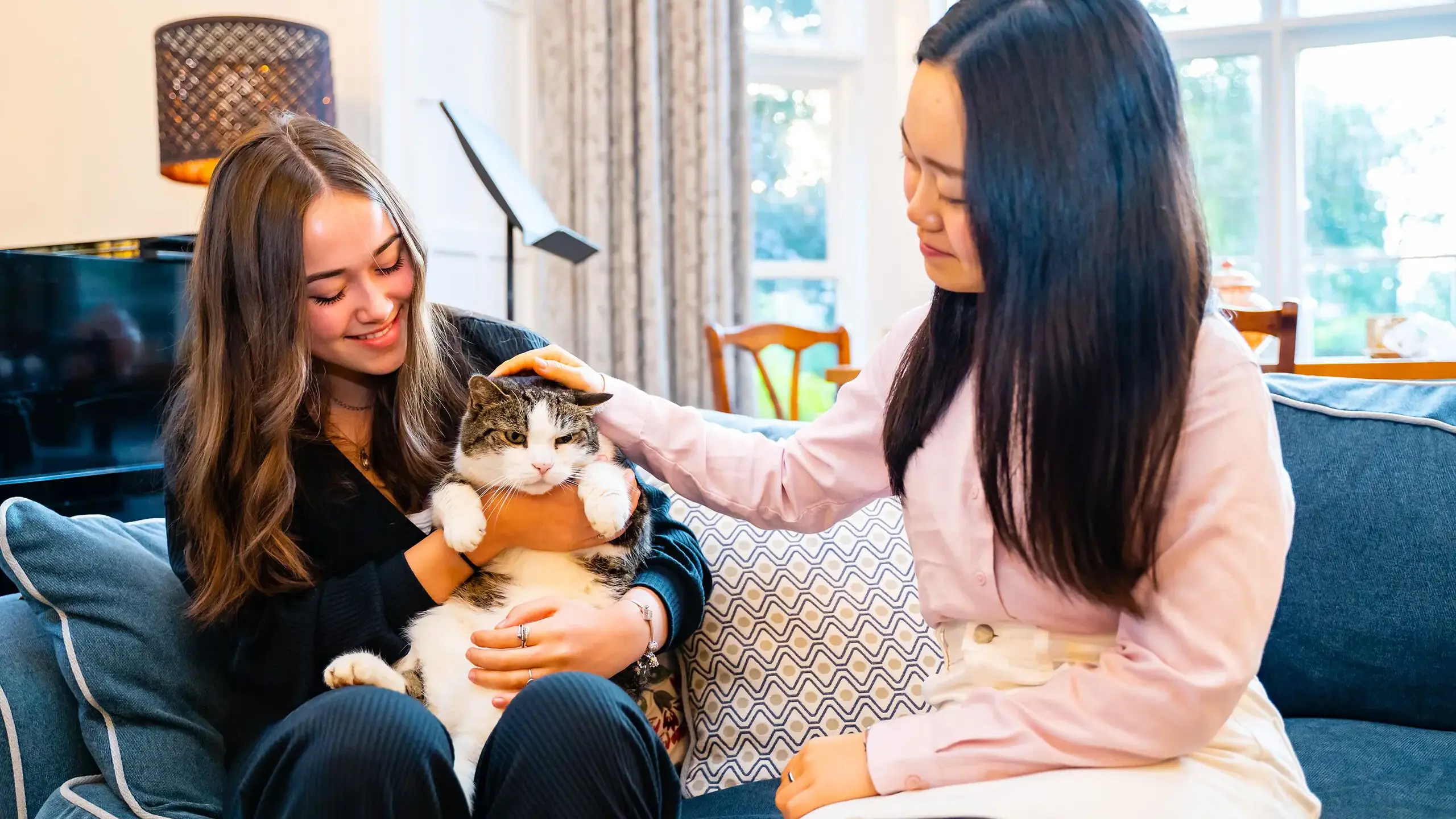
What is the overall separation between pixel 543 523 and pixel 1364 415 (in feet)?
3.69

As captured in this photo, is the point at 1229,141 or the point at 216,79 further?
the point at 1229,141

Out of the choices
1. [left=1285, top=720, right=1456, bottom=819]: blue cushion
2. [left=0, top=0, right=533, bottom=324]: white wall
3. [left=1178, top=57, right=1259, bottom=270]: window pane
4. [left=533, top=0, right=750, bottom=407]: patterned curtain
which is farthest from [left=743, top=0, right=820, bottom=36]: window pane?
[left=1285, top=720, right=1456, bottom=819]: blue cushion

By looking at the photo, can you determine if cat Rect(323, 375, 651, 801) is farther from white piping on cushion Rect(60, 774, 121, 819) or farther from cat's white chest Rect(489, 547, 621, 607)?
white piping on cushion Rect(60, 774, 121, 819)

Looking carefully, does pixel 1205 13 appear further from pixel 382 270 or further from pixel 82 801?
pixel 82 801

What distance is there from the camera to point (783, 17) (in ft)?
15.0

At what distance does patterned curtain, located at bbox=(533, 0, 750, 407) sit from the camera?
395 cm

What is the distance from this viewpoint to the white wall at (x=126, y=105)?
3434mm

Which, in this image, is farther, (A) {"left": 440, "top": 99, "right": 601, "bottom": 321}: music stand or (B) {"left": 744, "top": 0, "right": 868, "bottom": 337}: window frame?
(B) {"left": 744, "top": 0, "right": 868, "bottom": 337}: window frame

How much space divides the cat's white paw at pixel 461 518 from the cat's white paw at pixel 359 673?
6.2 inches

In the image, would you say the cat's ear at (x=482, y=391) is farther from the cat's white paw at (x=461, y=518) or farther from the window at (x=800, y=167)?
the window at (x=800, y=167)

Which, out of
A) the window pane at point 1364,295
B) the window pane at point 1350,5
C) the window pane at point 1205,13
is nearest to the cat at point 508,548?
the window pane at point 1205,13

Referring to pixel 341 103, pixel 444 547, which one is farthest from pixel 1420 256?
pixel 444 547

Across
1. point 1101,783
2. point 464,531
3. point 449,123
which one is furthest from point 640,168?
point 1101,783

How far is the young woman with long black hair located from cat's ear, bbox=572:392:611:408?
50cm
